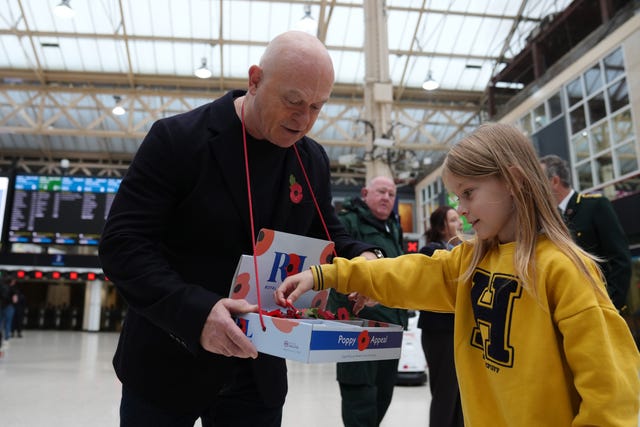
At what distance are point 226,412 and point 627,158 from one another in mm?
9631

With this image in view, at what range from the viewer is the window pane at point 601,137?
959 centimetres

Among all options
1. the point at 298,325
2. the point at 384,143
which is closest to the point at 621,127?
the point at 384,143

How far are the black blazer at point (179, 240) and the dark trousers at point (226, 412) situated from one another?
0.03 m

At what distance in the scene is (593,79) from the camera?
10.1 meters

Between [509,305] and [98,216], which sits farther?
[98,216]

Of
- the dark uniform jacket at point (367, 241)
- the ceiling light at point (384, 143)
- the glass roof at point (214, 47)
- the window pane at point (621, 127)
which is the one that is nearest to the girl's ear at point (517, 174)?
the dark uniform jacket at point (367, 241)

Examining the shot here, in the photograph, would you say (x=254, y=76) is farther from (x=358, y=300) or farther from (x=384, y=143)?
(x=384, y=143)

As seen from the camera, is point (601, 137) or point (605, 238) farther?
point (601, 137)

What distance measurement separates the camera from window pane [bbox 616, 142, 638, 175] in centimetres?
878

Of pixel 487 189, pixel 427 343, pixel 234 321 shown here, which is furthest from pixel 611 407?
pixel 427 343

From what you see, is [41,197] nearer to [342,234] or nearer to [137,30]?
[137,30]

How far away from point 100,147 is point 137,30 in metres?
7.69

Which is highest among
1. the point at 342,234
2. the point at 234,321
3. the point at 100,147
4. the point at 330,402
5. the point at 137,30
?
the point at 137,30

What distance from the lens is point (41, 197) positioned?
1022 cm
